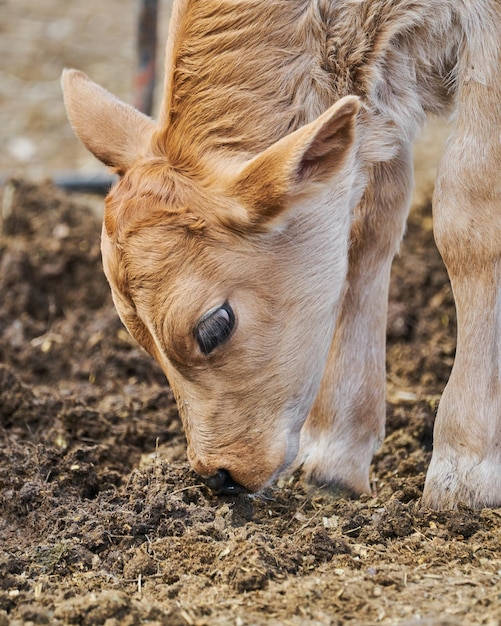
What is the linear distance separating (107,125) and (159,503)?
170 cm

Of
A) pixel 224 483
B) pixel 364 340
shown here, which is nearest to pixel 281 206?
pixel 224 483

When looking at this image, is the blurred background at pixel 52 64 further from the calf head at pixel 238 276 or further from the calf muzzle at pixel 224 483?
the calf muzzle at pixel 224 483

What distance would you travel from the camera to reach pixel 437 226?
175 inches

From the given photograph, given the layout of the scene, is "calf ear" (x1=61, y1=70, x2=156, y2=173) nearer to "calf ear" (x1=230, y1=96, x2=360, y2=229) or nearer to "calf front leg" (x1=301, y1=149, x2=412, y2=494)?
"calf ear" (x1=230, y1=96, x2=360, y2=229)

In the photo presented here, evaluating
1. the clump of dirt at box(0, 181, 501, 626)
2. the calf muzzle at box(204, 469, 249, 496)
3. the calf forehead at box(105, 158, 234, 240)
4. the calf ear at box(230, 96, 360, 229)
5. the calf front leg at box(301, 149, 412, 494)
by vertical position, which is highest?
the calf ear at box(230, 96, 360, 229)

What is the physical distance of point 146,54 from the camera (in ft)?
26.5

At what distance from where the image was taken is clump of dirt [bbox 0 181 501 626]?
340 centimetres

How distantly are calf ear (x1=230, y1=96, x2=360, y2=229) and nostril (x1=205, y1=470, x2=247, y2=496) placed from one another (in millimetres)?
1034

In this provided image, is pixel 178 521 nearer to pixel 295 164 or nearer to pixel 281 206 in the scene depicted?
pixel 281 206

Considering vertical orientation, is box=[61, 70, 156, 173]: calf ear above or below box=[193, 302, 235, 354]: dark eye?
above

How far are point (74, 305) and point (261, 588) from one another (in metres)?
3.78

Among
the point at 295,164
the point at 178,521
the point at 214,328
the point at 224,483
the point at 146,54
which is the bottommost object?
the point at 178,521

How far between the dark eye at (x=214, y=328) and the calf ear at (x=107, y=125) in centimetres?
87

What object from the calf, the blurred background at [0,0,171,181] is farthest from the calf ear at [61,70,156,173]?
the blurred background at [0,0,171,181]
